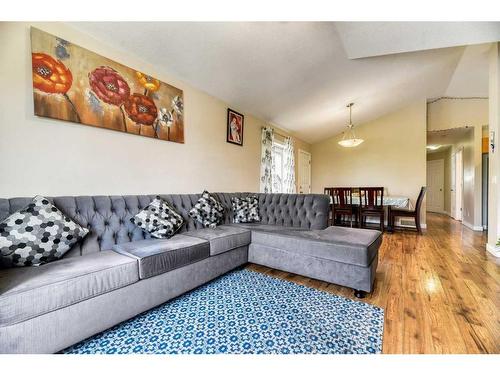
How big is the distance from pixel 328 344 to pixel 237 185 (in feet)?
9.35

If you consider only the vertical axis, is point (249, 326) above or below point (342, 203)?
below

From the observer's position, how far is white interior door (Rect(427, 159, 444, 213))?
772 cm

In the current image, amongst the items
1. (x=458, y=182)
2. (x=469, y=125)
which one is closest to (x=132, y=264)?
(x=469, y=125)

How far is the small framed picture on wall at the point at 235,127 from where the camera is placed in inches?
141

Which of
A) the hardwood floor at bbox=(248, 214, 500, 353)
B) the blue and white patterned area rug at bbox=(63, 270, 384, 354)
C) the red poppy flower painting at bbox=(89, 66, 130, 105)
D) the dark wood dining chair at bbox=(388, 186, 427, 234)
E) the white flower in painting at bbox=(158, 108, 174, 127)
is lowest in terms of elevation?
the hardwood floor at bbox=(248, 214, 500, 353)

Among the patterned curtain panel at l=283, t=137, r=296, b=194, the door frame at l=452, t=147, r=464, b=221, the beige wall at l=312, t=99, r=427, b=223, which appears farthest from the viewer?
the door frame at l=452, t=147, r=464, b=221

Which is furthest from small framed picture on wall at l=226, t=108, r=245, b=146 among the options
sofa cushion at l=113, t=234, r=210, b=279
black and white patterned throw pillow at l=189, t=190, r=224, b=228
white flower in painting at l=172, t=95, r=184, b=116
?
sofa cushion at l=113, t=234, r=210, b=279

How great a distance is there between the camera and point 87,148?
78.3 inches

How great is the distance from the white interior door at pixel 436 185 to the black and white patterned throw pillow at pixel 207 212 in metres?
8.75

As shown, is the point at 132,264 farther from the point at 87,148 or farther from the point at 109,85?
the point at 109,85

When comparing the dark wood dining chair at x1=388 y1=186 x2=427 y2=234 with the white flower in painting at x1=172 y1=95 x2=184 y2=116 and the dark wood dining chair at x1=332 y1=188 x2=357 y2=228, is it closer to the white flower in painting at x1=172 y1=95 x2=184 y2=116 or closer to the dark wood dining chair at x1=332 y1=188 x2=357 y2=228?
the dark wood dining chair at x1=332 y1=188 x2=357 y2=228

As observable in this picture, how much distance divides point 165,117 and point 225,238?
1644 millimetres

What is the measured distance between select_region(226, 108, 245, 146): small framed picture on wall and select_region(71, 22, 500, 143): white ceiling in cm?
18

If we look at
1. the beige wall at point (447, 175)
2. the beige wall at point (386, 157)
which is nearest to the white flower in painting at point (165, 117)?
the beige wall at point (386, 157)
